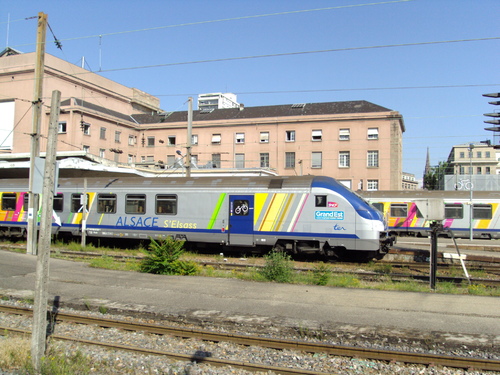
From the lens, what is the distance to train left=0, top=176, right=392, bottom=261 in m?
14.9

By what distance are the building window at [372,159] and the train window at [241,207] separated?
3048cm

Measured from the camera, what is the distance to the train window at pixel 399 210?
26219 millimetres

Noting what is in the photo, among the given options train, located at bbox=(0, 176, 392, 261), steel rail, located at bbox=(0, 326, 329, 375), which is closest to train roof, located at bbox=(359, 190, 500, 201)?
train, located at bbox=(0, 176, 392, 261)

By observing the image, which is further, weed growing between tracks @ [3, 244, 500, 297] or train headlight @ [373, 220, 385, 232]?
train headlight @ [373, 220, 385, 232]

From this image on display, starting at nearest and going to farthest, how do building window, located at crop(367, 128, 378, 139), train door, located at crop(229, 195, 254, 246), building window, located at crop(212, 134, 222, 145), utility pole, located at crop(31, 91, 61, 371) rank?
utility pole, located at crop(31, 91, 61, 371), train door, located at crop(229, 195, 254, 246), building window, located at crop(367, 128, 378, 139), building window, located at crop(212, 134, 222, 145)

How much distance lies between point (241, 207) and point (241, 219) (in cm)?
46

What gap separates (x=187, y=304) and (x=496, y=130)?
35.5 ft

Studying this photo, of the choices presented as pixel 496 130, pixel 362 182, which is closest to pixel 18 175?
pixel 496 130

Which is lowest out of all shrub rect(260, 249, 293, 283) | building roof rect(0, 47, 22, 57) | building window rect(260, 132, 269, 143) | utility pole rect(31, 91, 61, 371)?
shrub rect(260, 249, 293, 283)

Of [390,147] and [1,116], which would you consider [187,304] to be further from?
[1,116]

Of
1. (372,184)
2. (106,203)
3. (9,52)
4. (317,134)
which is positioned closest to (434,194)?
(372,184)

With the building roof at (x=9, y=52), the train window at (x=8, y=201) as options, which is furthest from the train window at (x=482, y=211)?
the building roof at (x=9, y=52)

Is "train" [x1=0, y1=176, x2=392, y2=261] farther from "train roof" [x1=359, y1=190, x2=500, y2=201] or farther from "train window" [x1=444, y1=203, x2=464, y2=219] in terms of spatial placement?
"train window" [x1=444, y1=203, x2=464, y2=219]

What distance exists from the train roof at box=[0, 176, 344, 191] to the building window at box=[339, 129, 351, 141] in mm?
29838
